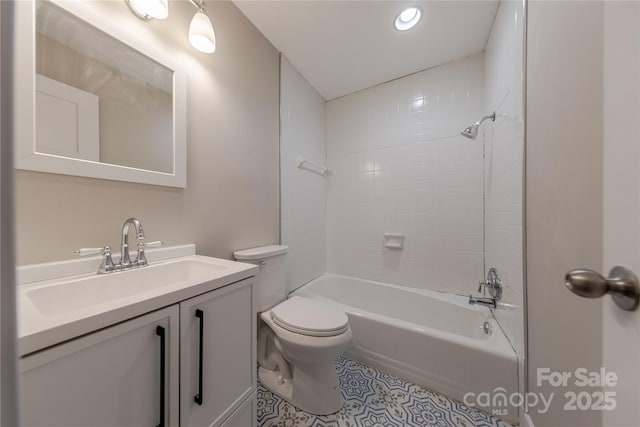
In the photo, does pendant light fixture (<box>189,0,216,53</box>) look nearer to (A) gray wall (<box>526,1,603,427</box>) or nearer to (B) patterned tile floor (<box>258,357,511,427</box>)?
(A) gray wall (<box>526,1,603,427</box>)

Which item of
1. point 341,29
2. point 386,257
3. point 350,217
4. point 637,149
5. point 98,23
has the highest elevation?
point 341,29

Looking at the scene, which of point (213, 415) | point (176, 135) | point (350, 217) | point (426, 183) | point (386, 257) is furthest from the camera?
point (350, 217)

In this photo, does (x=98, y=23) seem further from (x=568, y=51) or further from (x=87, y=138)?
(x=568, y=51)

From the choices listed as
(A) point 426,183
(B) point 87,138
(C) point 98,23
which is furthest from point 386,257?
(C) point 98,23

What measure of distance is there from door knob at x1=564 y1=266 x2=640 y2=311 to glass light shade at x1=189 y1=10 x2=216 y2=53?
5.18 ft

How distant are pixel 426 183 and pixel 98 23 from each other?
211 cm

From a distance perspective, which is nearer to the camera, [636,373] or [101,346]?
[636,373]

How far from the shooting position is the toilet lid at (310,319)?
1144 millimetres

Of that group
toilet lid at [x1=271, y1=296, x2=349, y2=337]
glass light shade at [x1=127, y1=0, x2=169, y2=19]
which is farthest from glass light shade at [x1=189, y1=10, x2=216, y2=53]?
toilet lid at [x1=271, y1=296, x2=349, y2=337]

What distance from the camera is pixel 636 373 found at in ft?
1.07

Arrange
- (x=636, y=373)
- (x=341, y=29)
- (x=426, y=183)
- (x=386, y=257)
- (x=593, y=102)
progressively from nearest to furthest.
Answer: (x=636, y=373) → (x=593, y=102) → (x=341, y=29) → (x=426, y=183) → (x=386, y=257)

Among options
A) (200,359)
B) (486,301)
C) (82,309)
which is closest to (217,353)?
(200,359)

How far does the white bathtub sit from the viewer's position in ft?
3.83

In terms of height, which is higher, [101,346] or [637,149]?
[637,149]
